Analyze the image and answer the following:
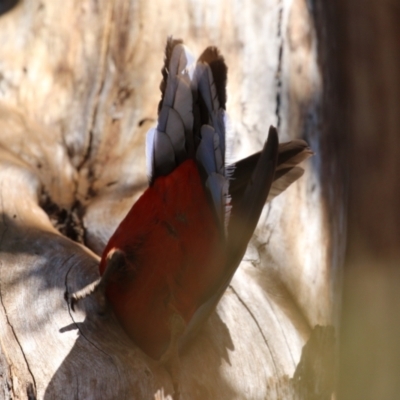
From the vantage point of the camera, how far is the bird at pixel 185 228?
2066mm

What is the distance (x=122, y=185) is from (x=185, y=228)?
0.64 meters

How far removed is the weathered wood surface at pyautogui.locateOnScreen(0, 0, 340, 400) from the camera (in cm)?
195

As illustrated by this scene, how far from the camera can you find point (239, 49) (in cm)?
291

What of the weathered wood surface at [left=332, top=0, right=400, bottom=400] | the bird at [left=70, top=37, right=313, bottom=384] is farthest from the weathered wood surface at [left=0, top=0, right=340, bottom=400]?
the weathered wood surface at [left=332, top=0, right=400, bottom=400]

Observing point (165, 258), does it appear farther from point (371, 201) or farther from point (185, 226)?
point (371, 201)

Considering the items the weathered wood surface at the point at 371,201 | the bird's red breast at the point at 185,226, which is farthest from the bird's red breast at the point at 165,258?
the weathered wood surface at the point at 371,201

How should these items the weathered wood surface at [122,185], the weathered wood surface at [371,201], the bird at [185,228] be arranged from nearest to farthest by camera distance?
the weathered wood surface at [122,185], the bird at [185,228], the weathered wood surface at [371,201]

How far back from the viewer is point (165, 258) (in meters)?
2.11

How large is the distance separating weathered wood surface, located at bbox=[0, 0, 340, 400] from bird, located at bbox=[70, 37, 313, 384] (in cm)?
9

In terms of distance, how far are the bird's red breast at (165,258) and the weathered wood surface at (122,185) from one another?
3.7 inches

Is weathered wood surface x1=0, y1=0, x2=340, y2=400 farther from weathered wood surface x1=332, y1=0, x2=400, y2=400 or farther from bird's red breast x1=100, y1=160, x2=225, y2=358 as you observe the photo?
weathered wood surface x1=332, y1=0, x2=400, y2=400

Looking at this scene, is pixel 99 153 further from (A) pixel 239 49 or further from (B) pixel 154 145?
(A) pixel 239 49

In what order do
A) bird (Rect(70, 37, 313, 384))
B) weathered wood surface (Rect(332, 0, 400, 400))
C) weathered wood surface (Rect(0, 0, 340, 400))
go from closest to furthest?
weathered wood surface (Rect(0, 0, 340, 400)) → bird (Rect(70, 37, 313, 384)) → weathered wood surface (Rect(332, 0, 400, 400))

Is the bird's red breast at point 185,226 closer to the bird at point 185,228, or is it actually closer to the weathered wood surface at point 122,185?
the bird at point 185,228
